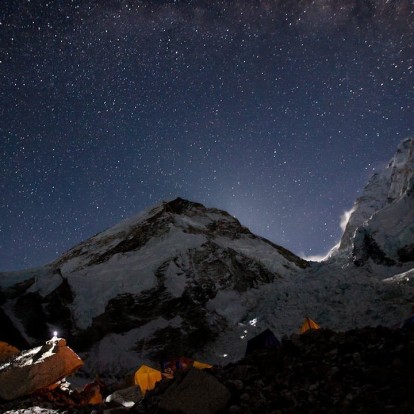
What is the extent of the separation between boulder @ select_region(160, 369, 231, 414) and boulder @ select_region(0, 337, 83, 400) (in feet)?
28.2

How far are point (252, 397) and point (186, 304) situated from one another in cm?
2542

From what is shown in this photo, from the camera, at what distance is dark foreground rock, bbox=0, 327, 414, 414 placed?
397cm

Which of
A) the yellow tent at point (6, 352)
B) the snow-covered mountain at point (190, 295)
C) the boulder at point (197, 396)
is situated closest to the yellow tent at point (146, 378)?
the yellow tent at point (6, 352)

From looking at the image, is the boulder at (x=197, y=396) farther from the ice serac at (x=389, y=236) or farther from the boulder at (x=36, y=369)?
the ice serac at (x=389, y=236)

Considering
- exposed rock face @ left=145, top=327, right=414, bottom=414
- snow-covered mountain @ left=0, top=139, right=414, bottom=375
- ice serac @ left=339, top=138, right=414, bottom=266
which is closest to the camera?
exposed rock face @ left=145, top=327, right=414, bottom=414

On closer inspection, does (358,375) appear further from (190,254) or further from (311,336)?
(190,254)

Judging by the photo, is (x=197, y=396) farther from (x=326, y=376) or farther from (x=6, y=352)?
(x=6, y=352)

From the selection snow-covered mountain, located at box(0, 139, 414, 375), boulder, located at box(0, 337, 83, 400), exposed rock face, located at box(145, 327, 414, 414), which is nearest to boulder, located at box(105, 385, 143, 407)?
boulder, located at box(0, 337, 83, 400)

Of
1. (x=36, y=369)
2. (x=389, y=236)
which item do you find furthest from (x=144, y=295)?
(x=389, y=236)

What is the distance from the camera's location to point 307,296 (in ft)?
91.6

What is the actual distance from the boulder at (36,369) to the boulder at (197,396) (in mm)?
8590

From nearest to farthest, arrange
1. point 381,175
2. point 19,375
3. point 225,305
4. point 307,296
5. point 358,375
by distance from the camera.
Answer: point 358,375, point 19,375, point 307,296, point 225,305, point 381,175

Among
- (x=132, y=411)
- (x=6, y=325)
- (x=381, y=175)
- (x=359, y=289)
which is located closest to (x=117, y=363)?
(x=6, y=325)

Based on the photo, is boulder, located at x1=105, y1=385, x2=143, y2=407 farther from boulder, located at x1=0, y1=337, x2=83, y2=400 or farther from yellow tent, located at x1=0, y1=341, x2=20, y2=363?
yellow tent, located at x1=0, y1=341, x2=20, y2=363
